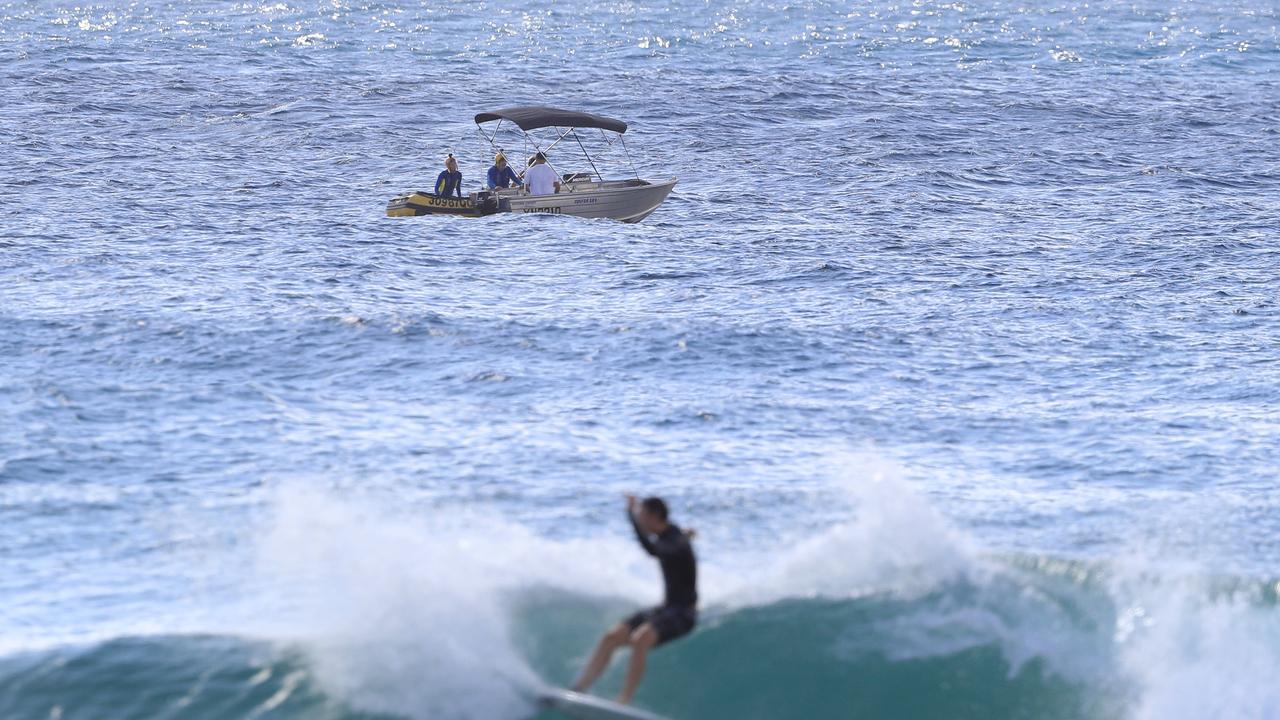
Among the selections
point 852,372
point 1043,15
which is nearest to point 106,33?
point 1043,15

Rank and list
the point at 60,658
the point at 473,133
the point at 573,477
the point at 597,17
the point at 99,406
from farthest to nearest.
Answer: the point at 597,17 → the point at 473,133 → the point at 99,406 → the point at 573,477 → the point at 60,658

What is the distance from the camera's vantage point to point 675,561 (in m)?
12.7

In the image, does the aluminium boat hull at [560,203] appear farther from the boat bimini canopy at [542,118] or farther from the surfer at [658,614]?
the surfer at [658,614]

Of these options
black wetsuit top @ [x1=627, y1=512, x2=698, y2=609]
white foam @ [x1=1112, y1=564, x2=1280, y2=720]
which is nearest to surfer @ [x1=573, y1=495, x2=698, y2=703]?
black wetsuit top @ [x1=627, y1=512, x2=698, y2=609]

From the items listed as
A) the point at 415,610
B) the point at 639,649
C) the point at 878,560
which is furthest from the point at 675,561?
the point at 878,560

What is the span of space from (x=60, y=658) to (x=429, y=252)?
2289 centimetres

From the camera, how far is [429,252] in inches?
1484

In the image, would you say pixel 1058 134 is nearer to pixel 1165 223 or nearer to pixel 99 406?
pixel 1165 223

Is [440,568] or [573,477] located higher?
[440,568]

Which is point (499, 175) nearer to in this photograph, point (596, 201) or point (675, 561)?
point (596, 201)

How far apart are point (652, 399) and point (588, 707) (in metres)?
13.7

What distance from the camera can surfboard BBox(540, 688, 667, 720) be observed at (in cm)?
1258

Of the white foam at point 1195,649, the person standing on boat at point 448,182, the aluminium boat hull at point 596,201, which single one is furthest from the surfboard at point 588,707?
the aluminium boat hull at point 596,201

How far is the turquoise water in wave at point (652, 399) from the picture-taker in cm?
1466
